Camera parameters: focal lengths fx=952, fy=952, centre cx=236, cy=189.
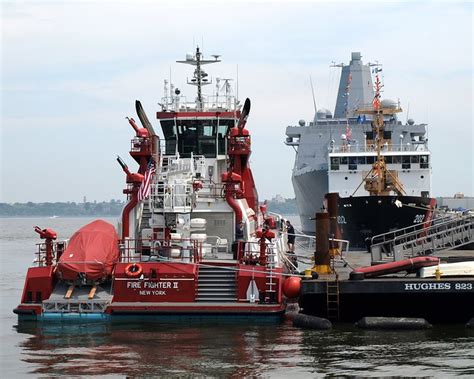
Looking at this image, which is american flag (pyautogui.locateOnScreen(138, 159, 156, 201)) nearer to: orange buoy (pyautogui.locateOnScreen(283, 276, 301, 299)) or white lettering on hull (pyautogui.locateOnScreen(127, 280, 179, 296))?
white lettering on hull (pyautogui.locateOnScreen(127, 280, 179, 296))

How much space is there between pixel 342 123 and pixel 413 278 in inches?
2353

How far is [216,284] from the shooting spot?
26188 millimetres

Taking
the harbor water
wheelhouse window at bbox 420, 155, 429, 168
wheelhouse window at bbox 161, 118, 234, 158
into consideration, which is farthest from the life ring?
wheelhouse window at bbox 420, 155, 429, 168

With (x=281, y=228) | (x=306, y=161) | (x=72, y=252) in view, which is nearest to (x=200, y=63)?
(x=281, y=228)

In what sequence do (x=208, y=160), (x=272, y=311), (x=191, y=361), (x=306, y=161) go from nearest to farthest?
(x=191, y=361) → (x=272, y=311) → (x=208, y=160) → (x=306, y=161)

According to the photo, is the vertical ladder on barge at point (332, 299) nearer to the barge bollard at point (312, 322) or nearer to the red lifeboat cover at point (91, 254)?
the barge bollard at point (312, 322)

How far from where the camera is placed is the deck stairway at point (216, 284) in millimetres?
25859

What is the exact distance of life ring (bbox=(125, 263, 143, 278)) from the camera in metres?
25.9

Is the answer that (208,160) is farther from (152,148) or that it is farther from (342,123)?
(342,123)

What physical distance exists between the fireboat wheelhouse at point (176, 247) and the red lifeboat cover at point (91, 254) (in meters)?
0.03

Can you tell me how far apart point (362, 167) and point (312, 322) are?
3853 cm

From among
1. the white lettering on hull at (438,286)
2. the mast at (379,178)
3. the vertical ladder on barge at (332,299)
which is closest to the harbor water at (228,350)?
the vertical ladder on barge at (332,299)

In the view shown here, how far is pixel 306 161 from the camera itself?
82812 mm

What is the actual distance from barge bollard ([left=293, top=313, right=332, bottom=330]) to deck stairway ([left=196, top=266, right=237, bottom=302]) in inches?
73.5
